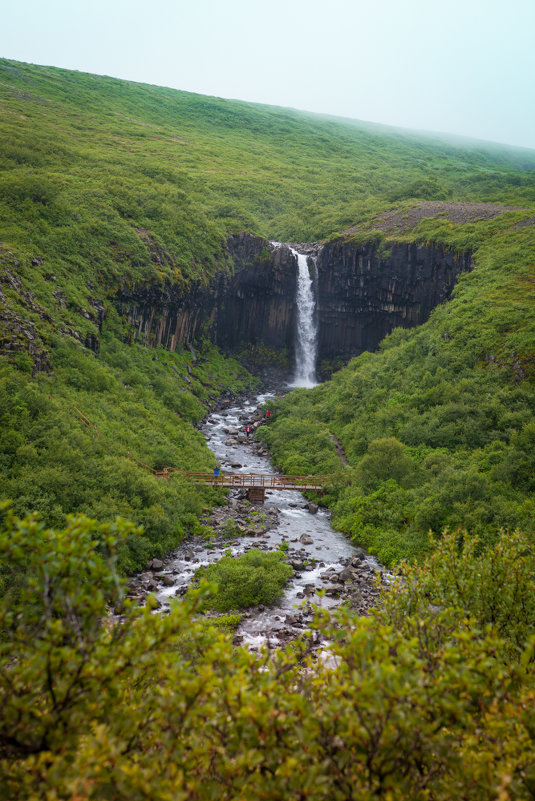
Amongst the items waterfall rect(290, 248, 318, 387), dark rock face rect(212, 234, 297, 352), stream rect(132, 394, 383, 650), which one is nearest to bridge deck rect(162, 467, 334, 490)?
stream rect(132, 394, 383, 650)

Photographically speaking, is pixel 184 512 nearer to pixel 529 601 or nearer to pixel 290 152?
pixel 529 601

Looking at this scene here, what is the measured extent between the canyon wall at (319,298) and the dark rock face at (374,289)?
12 centimetres

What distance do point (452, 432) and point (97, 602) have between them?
30991mm

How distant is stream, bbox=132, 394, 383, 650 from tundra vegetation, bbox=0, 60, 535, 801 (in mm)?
1185

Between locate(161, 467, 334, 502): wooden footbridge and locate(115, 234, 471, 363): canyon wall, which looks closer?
locate(161, 467, 334, 502): wooden footbridge

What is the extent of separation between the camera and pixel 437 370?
135 ft

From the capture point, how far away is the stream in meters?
21.2

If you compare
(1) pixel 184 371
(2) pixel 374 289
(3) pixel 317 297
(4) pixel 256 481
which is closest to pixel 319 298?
(3) pixel 317 297

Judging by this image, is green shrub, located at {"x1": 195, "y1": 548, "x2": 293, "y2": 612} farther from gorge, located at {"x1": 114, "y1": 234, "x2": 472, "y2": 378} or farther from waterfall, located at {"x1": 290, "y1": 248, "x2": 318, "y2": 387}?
waterfall, located at {"x1": 290, "y1": 248, "x2": 318, "y2": 387}

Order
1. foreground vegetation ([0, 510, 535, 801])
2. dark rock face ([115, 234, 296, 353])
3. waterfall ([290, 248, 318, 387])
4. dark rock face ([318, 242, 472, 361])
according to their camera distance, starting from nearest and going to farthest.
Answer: foreground vegetation ([0, 510, 535, 801])
dark rock face ([318, 242, 472, 361])
dark rock face ([115, 234, 296, 353])
waterfall ([290, 248, 318, 387])

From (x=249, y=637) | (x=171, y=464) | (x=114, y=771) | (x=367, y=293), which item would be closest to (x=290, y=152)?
(x=367, y=293)

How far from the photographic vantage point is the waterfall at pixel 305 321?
7075 centimetres

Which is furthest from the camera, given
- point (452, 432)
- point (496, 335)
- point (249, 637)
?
point (496, 335)

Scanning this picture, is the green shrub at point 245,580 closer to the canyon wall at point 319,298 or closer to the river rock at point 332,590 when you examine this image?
the river rock at point 332,590
